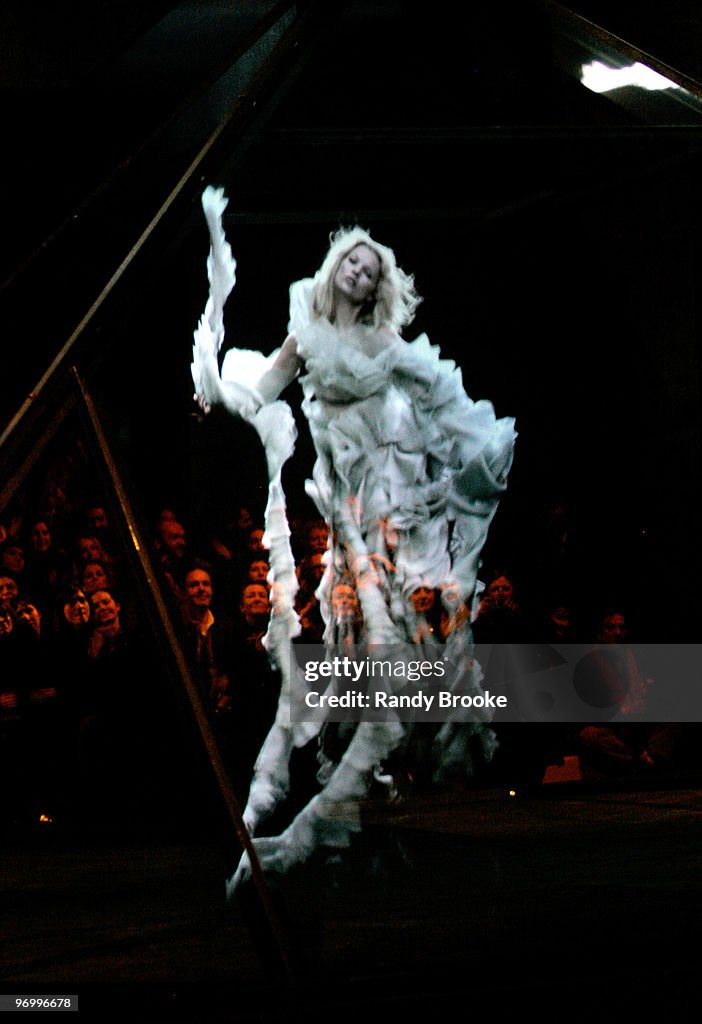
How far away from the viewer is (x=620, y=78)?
142 inches

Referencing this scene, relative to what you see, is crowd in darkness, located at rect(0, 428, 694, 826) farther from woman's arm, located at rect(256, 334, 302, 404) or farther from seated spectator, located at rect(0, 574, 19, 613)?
woman's arm, located at rect(256, 334, 302, 404)

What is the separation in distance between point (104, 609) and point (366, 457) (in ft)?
2.97

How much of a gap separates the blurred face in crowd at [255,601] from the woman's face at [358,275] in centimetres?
78

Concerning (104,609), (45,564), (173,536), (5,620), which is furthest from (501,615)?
(5,620)

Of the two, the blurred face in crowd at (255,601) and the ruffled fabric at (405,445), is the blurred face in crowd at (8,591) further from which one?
the ruffled fabric at (405,445)

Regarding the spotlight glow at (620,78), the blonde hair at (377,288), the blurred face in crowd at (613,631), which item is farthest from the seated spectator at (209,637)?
the spotlight glow at (620,78)

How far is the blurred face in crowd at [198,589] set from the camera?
3293mm

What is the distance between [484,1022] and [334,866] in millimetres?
706

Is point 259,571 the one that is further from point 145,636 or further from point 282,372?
point 282,372

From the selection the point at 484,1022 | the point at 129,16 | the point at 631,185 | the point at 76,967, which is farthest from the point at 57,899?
the point at 129,16

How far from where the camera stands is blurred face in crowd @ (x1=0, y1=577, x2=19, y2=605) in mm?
3676

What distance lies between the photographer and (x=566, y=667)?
3.53 meters

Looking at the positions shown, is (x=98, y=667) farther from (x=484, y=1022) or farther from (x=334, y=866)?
(x=484, y=1022)

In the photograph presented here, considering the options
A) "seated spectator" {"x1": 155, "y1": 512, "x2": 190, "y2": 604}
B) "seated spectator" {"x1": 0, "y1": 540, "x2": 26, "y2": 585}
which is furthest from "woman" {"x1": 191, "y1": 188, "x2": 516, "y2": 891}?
"seated spectator" {"x1": 0, "y1": 540, "x2": 26, "y2": 585}
